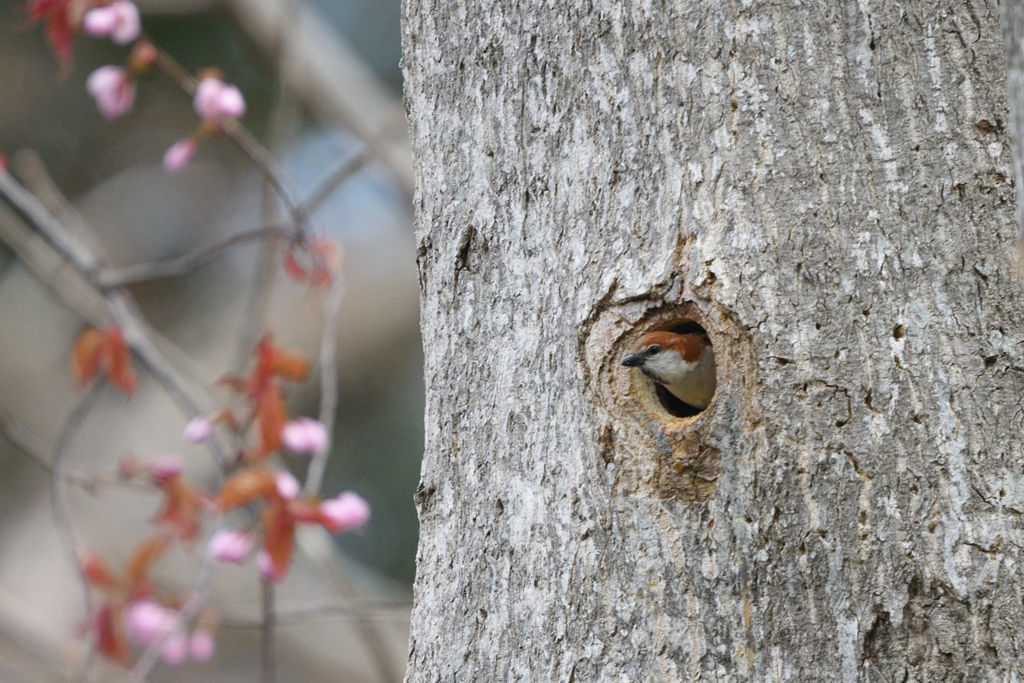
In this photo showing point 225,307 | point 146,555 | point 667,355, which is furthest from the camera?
point 225,307

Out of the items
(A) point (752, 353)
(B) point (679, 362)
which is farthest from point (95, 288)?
(A) point (752, 353)

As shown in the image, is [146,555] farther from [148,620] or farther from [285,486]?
[285,486]

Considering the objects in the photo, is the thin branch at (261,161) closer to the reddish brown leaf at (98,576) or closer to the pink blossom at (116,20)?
the pink blossom at (116,20)

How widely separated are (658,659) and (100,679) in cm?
342

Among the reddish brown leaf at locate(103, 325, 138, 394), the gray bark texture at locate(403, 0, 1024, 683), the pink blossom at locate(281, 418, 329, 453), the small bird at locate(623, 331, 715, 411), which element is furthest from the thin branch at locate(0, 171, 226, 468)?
the gray bark texture at locate(403, 0, 1024, 683)

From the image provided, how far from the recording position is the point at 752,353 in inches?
50.9

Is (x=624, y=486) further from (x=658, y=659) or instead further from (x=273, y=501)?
(x=273, y=501)

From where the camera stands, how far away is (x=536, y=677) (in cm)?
135

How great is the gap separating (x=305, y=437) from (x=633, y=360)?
1.55 m

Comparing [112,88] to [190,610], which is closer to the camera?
[190,610]

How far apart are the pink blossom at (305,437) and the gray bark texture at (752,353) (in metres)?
1.34

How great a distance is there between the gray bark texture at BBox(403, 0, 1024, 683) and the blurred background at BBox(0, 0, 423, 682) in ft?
5.09

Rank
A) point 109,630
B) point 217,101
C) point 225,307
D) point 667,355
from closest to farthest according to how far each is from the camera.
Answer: point 667,355, point 217,101, point 109,630, point 225,307

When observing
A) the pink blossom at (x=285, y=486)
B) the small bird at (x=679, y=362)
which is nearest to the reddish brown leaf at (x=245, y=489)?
the pink blossom at (x=285, y=486)
